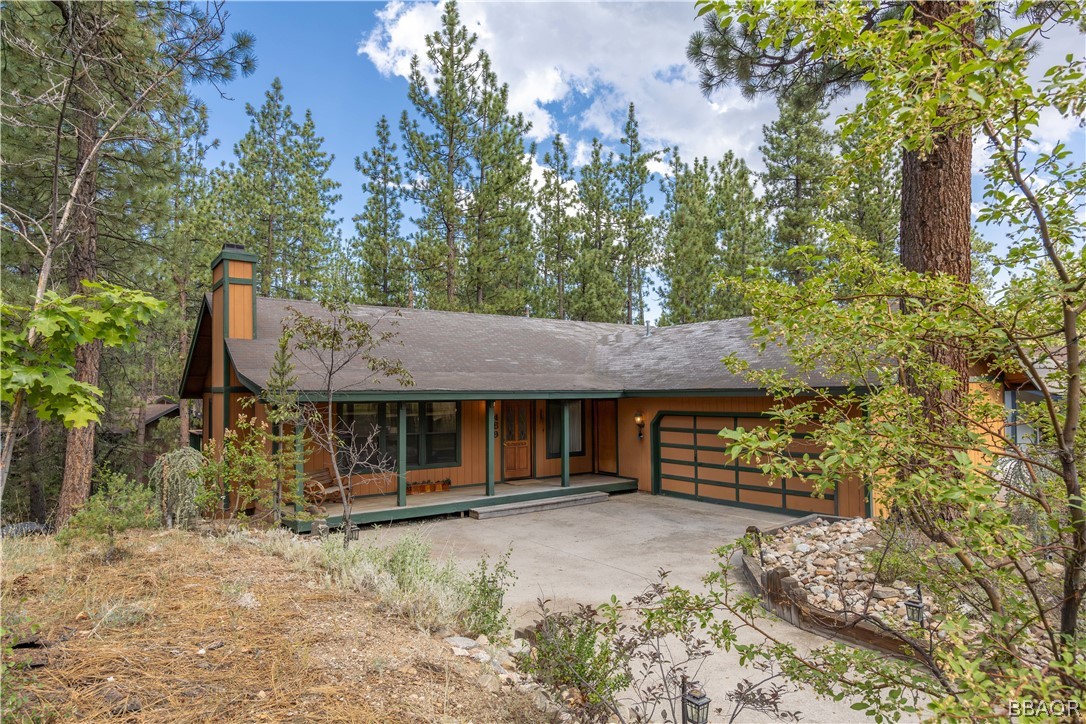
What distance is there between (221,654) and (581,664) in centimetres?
219

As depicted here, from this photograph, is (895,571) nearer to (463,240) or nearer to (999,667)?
(999,667)

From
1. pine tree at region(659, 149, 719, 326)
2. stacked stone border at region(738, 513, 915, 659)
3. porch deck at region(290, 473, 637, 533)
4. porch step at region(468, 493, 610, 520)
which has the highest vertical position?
pine tree at region(659, 149, 719, 326)

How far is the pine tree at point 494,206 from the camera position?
1916 centimetres

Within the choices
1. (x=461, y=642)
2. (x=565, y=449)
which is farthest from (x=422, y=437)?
(x=461, y=642)

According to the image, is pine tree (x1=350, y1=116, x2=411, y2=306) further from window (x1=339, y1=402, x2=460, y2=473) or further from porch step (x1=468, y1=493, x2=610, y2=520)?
porch step (x1=468, y1=493, x2=610, y2=520)

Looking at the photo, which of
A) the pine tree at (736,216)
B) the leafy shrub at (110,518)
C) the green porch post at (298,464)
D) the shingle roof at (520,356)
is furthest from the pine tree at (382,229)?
the leafy shrub at (110,518)

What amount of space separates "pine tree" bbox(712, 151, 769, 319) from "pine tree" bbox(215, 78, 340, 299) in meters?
15.7

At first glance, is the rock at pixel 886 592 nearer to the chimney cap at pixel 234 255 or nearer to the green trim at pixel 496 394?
the green trim at pixel 496 394

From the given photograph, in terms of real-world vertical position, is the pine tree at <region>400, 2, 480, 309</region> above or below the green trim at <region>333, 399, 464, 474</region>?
above

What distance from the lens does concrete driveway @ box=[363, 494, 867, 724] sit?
4.37 m

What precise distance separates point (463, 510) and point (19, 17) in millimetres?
9634

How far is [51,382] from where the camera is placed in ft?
9.31

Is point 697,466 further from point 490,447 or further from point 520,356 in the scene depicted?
point 520,356

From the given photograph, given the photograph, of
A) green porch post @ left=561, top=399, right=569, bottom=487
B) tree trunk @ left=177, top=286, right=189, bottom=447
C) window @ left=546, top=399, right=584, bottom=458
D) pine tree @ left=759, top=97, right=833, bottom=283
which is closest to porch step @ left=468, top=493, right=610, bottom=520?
green porch post @ left=561, top=399, right=569, bottom=487
